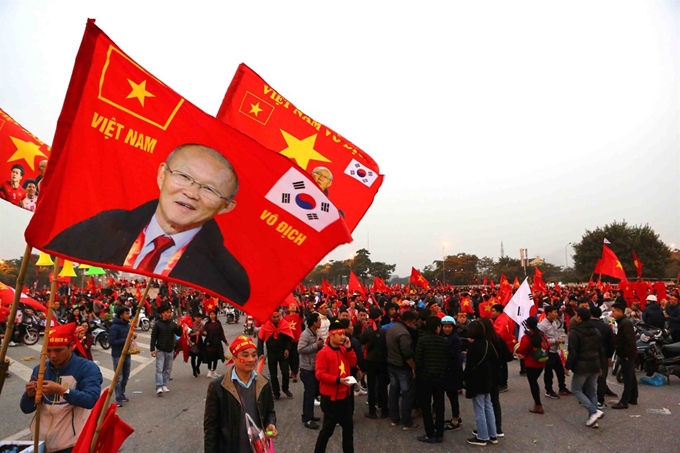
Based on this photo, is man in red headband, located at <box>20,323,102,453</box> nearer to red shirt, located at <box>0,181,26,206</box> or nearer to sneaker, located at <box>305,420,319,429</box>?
red shirt, located at <box>0,181,26,206</box>

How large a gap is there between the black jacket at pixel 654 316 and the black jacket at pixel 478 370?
7.81 m

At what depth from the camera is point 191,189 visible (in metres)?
2.96

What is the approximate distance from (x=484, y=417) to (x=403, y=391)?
1.29 meters

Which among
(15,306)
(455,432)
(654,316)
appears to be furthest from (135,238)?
(654,316)

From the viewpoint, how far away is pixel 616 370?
9.91m

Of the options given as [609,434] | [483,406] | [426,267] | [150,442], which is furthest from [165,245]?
[426,267]

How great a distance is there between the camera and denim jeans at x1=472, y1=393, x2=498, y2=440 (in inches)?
235

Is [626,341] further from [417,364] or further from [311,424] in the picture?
[311,424]

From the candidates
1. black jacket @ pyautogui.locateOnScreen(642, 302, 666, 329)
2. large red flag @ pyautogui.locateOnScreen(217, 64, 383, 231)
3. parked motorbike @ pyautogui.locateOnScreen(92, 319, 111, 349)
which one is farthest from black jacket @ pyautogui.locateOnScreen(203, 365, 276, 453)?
parked motorbike @ pyautogui.locateOnScreen(92, 319, 111, 349)

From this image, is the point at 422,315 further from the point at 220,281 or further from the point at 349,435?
the point at 220,281

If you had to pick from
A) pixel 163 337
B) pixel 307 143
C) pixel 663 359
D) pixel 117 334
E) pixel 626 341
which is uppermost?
pixel 307 143

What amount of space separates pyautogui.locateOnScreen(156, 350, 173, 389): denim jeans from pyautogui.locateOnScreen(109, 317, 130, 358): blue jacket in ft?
2.76

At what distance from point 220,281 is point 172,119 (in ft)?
3.81

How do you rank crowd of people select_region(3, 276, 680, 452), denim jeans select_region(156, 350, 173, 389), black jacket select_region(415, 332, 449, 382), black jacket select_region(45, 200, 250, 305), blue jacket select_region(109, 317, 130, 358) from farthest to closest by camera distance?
denim jeans select_region(156, 350, 173, 389)
blue jacket select_region(109, 317, 130, 358)
black jacket select_region(415, 332, 449, 382)
crowd of people select_region(3, 276, 680, 452)
black jacket select_region(45, 200, 250, 305)
